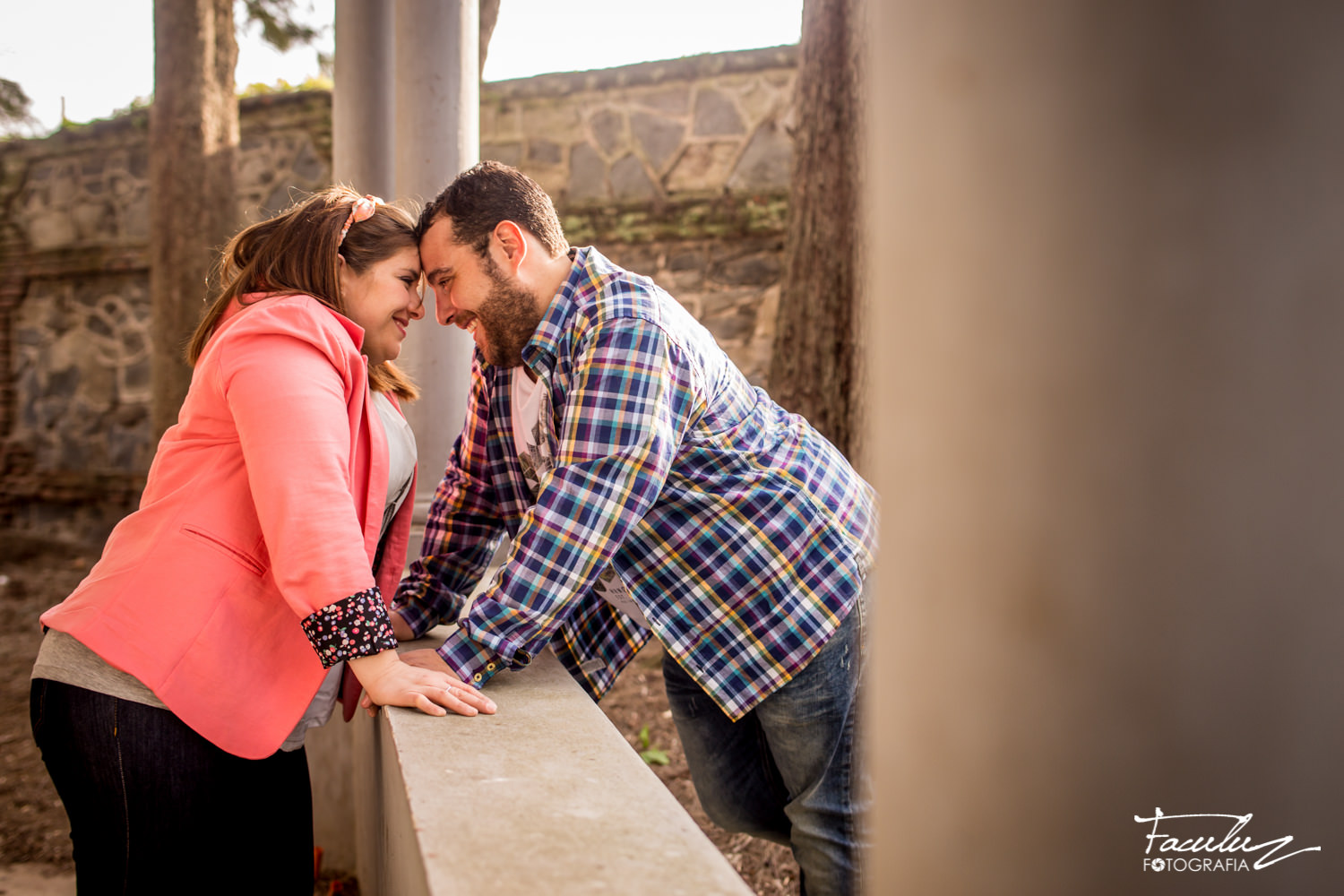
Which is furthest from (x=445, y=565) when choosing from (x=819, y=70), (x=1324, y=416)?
(x=819, y=70)

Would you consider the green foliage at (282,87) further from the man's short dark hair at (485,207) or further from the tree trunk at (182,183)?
the man's short dark hair at (485,207)

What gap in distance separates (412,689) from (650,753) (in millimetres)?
2893

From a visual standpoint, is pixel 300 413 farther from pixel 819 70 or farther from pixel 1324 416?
pixel 819 70

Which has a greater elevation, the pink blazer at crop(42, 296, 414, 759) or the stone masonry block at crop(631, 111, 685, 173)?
the stone masonry block at crop(631, 111, 685, 173)

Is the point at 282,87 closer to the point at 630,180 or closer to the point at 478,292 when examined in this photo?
the point at 630,180

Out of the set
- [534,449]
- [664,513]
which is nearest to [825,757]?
[664,513]

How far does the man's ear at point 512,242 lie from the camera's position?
2.14m

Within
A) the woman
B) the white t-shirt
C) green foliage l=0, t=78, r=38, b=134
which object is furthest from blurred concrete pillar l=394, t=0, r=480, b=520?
green foliage l=0, t=78, r=38, b=134

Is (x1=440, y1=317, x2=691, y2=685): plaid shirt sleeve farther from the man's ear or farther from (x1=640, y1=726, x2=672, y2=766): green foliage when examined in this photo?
(x1=640, y1=726, x2=672, y2=766): green foliage

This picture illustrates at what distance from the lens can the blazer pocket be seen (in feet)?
5.49

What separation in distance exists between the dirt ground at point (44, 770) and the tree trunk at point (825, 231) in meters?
1.80

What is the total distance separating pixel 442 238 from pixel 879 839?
1.85 meters

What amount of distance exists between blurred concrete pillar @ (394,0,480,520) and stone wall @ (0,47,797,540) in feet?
8.97

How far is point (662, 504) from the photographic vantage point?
2.06 m
